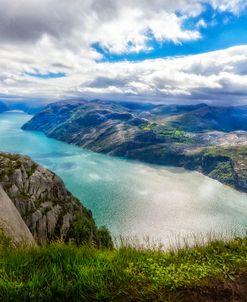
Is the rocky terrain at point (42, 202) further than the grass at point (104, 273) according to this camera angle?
Yes

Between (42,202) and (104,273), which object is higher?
(104,273)

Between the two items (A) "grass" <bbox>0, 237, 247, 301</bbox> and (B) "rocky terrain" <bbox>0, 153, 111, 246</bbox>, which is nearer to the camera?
(A) "grass" <bbox>0, 237, 247, 301</bbox>

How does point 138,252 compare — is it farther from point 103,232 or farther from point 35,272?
point 103,232

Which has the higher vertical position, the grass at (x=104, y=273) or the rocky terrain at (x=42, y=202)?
the grass at (x=104, y=273)

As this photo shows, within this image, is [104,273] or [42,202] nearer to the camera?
[104,273]
